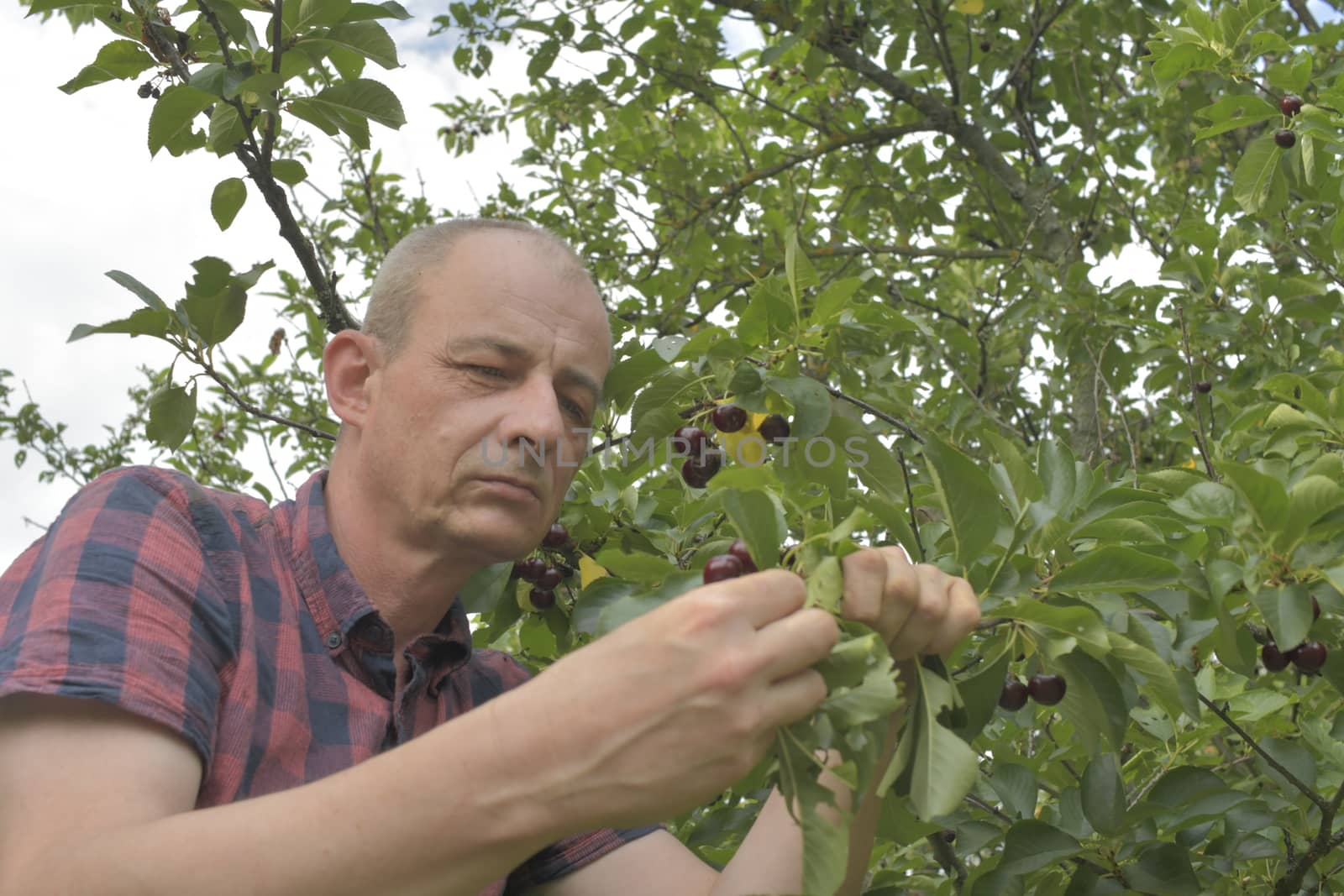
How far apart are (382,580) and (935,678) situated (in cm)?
91

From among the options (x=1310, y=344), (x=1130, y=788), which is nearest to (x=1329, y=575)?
(x=1130, y=788)

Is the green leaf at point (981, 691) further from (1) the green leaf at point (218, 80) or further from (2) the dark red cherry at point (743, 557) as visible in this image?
(1) the green leaf at point (218, 80)

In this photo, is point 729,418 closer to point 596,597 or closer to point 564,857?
point 596,597

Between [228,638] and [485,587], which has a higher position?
[485,587]

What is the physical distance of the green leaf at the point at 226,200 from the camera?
206 cm

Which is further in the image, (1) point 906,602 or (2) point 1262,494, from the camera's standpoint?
(2) point 1262,494

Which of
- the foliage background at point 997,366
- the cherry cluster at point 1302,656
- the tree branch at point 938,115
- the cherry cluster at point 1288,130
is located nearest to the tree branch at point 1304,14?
the foliage background at point 997,366

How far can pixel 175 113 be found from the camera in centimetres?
183

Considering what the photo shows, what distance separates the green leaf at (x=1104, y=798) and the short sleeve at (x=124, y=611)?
3.95ft

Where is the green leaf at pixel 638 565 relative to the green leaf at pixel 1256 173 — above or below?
below

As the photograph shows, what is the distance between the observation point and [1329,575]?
138cm

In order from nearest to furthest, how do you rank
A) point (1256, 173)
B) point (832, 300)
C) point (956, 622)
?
1. point (956, 622)
2. point (832, 300)
3. point (1256, 173)

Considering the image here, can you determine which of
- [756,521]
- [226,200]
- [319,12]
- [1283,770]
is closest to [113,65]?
[226,200]

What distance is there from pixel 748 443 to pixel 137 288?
3.49ft
